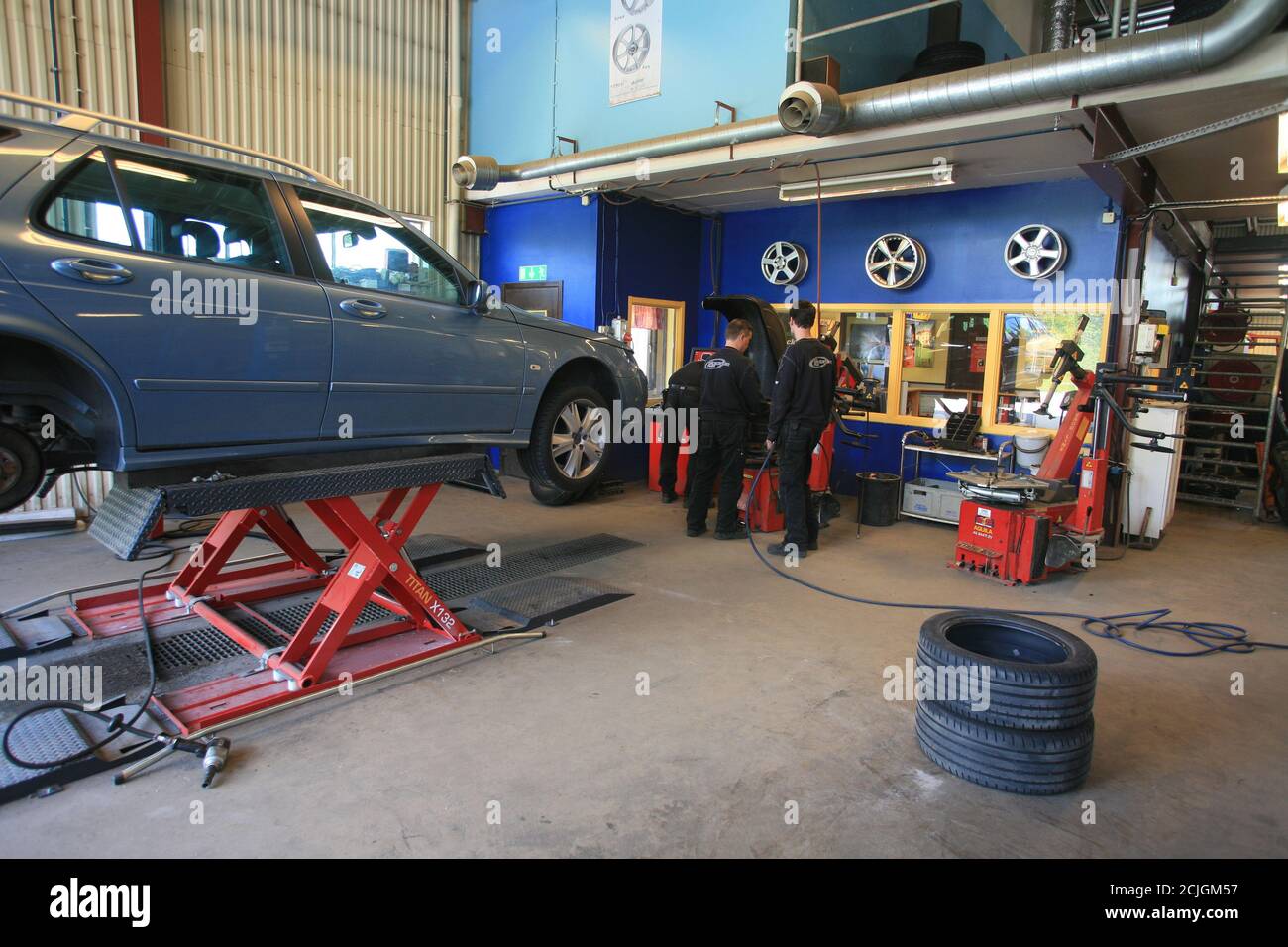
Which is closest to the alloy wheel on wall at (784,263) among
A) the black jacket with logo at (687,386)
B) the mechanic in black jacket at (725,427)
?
the black jacket with logo at (687,386)

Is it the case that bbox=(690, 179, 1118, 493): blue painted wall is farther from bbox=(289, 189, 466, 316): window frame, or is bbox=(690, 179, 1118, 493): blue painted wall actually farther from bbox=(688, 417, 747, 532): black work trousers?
bbox=(289, 189, 466, 316): window frame

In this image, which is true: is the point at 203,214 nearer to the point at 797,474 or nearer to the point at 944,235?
the point at 797,474

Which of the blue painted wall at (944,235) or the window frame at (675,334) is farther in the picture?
the window frame at (675,334)

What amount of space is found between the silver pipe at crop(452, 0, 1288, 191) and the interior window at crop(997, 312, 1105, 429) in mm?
2743

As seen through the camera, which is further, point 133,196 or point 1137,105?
point 1137,105

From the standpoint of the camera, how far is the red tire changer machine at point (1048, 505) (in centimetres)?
528

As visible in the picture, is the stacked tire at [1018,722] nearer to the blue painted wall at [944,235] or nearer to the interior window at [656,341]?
the blue painted wall at [944,235]

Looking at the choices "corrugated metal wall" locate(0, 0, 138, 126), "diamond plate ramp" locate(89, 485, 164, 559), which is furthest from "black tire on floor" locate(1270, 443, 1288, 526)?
"corrugated metal wall" locate(0, 0, 138, 126)

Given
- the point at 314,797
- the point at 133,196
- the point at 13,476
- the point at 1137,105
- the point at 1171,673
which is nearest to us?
the point at 314,797

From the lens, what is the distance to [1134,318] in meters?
6.31

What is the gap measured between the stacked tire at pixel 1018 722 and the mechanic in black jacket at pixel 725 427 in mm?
3497

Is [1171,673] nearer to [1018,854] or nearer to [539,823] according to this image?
[1018,854]

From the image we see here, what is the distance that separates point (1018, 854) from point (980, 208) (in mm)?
6644

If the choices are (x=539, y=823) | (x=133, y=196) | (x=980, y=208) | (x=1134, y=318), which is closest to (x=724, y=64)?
(x=980, y=208)
